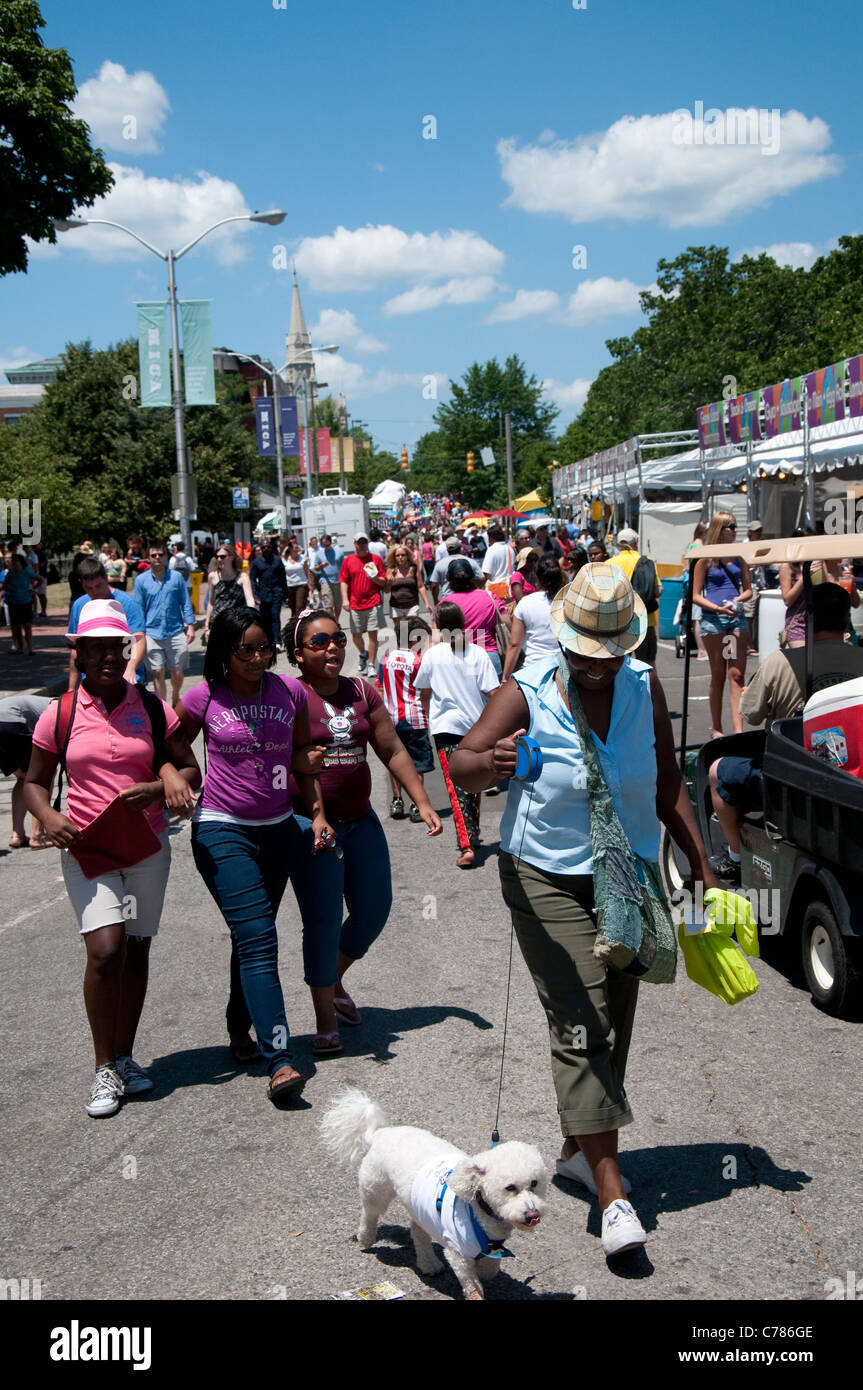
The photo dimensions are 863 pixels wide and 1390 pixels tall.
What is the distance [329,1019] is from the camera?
5102 mm

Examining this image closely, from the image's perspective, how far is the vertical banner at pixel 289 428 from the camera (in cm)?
5009

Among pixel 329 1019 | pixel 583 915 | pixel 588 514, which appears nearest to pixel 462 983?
pixel 329 1019

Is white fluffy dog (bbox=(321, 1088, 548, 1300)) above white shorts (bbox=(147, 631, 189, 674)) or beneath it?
beneath

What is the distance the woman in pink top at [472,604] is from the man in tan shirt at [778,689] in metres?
2.94

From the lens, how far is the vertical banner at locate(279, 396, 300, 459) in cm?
5009

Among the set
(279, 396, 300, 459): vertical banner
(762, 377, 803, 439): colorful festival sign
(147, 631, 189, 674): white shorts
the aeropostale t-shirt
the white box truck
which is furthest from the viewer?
(279, 396, 300, 459): vertical banner

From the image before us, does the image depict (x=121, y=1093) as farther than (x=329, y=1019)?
No

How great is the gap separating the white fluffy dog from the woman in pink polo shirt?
1.41 meters

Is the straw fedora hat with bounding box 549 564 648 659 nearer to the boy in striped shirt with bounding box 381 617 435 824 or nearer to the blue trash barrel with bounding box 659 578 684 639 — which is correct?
the boy in striped shirt with bounding box 381 617 435 824

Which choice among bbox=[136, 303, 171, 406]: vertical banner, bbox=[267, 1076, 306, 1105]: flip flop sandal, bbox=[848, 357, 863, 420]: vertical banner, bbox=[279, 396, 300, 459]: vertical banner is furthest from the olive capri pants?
bbox=[279, 396, 300, 459]: vertical banner

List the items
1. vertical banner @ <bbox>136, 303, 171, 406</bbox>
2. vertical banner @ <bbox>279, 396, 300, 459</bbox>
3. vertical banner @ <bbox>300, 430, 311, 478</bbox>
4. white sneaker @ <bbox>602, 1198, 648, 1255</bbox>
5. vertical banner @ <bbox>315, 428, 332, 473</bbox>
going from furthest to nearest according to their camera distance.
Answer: vertical banner @ <bbox>315, 428, 332, 473</bbox> < vertical banner @ <bbox>300, 430, 311, 478</bbox> < vertical banner @ <bbox>279, 396, 300, 459</bbox> < vertical banner @ <bbox>136, 303, 171, 406</bbox> < white sneaker @ <bbox>602, 1198, 648, 1255</bbox>

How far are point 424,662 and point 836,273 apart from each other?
162 feet

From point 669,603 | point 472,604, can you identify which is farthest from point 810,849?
point 669,603
